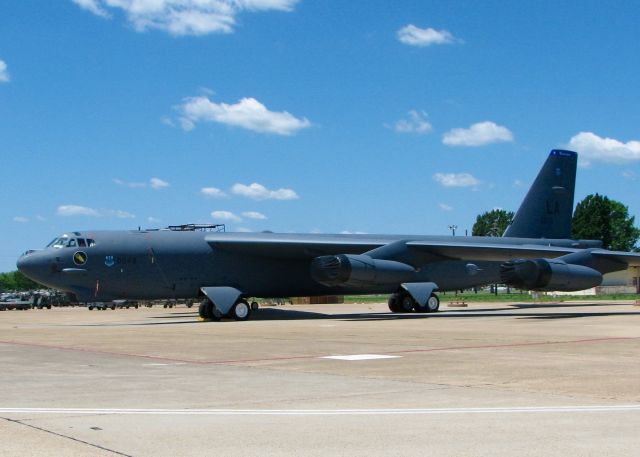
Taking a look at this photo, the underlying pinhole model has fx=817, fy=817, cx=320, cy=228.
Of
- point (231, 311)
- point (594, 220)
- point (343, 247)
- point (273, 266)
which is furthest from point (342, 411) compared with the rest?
point (594, 220)

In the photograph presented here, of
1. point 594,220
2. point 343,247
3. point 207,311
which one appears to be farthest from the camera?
point 594,220

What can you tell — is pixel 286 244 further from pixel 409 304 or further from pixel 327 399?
pixel 327 399

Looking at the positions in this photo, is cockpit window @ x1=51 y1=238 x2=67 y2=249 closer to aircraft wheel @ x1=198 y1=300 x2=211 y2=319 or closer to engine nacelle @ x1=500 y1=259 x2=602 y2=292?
aircraft wheel @ x1=198 y1=300 x2=211 y2=319

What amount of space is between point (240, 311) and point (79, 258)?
6.45 metres

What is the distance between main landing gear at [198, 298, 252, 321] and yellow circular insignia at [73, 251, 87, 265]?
5.20 metres

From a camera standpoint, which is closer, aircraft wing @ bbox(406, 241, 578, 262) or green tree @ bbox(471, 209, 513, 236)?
aircraft wing @ bbox(406, 241, 578, 262)

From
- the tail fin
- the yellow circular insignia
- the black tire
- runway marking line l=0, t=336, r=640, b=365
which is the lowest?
runway marking line l=0, t=336, r=640, b=365

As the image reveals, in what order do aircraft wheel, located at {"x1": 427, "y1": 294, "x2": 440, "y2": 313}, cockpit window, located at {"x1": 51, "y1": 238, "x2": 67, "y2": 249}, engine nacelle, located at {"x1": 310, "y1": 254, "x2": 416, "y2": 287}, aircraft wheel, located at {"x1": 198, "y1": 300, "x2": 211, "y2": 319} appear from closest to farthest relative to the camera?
cockpit window, located at {"x1": 51, "y1": 238, "x2": 67, "y2": 249} → engine nacelle, located at {"x1": 310, "y1": 254, "x2": 416, "y2": 287} → aircraft wheel, located at {"x1": 198, "y1": 300, "x2": 211, "y2": 319} → aircraft wheel, located at {"x1": 427, "y1": 294, "x2": 440, "y2": 313}

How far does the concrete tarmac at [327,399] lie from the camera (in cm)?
643

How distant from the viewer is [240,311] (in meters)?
32.1

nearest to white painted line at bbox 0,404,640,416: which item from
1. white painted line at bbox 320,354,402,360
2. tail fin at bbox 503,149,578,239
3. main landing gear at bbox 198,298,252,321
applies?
white painted line at bbox 320,354,402,360

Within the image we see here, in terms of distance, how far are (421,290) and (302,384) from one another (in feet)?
82.7

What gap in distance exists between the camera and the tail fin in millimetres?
41469

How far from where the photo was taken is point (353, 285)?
106ft
